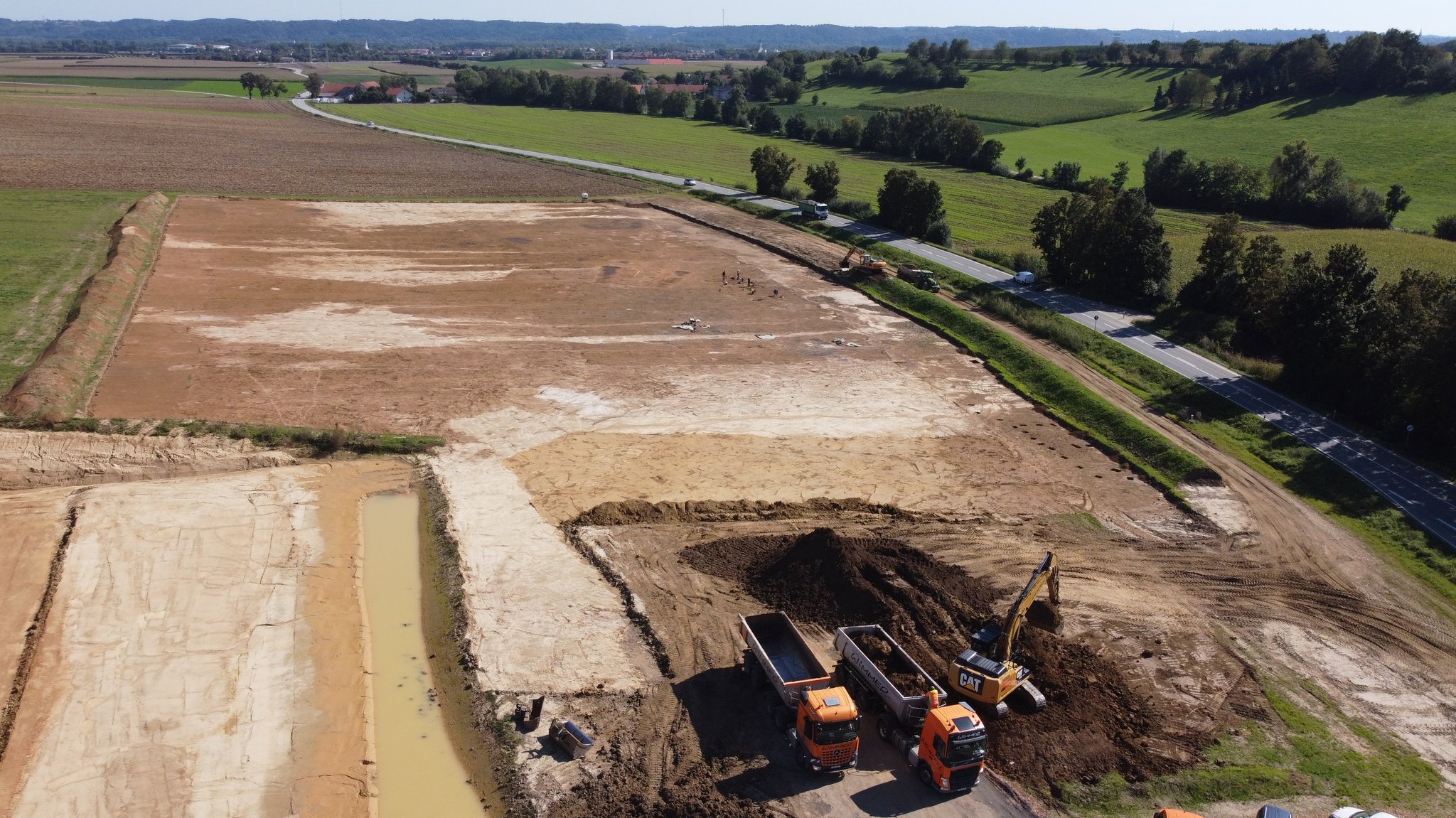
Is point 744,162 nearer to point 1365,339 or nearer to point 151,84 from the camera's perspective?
point 1365,339

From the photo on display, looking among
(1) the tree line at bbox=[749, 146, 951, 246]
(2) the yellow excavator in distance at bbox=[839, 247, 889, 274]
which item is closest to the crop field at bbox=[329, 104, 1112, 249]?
(1) the tree line at bbox=[749, 146, 951, 246]

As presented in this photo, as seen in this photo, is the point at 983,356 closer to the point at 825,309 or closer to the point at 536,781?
the point at 825,309

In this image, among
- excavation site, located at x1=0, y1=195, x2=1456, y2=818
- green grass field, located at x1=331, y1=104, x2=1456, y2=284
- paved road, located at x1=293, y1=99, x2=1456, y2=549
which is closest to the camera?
excavation site, located at x1=0, y1=195, x2=1456, y2=818

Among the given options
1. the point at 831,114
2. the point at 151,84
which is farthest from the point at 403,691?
the point at 151,84

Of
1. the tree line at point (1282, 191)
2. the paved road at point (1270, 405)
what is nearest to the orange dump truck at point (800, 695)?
the paved road at point (1270, 405)

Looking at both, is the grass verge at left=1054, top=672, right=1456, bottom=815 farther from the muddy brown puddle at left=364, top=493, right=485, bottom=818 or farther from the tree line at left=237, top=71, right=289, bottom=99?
the tree line at left=237, top=71, right=289, bottom=99

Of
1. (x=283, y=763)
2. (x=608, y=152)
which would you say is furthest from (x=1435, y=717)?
(x=608, y=152)

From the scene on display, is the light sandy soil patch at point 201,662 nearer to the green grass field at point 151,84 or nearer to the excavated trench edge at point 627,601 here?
the excavated trench edge at point 627,601
